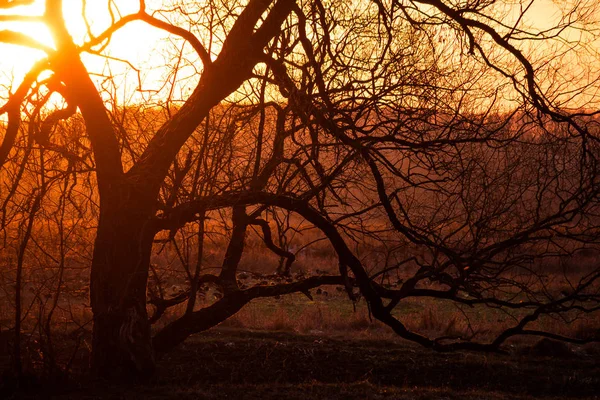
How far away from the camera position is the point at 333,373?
7.63 metres

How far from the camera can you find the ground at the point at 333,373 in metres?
5.95

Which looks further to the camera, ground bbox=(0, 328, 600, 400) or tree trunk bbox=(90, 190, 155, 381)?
ground bbox=(0, 328, 600, 400)

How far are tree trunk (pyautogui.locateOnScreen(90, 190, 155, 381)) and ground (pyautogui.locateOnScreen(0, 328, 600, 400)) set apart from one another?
0.25 meters

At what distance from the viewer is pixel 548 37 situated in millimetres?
5863

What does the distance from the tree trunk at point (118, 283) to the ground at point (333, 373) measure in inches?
10.0

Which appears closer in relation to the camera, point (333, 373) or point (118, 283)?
point (118, 283)

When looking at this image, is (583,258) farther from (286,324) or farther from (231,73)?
(231,73)

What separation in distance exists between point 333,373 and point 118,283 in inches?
112

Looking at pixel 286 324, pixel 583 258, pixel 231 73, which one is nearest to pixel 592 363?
pixel 286 324

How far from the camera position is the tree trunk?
5.84 m

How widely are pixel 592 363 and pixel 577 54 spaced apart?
467 centimetres

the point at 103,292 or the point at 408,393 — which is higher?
the point at 103,292

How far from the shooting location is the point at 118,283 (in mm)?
5875

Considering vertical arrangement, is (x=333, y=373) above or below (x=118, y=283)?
below
